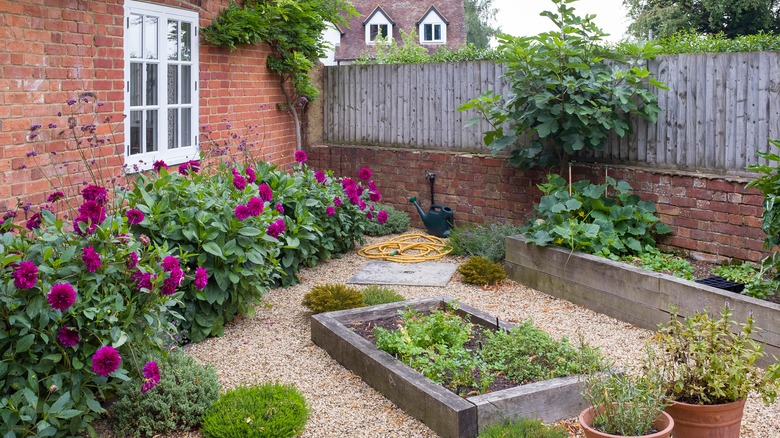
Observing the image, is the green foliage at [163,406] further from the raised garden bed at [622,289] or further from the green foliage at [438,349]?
the raised garden bed at [622,289]

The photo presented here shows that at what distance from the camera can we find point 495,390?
14.4 feet

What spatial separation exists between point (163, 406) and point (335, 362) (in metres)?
1.39

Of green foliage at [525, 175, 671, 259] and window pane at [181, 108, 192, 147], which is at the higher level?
window pane at [181, 108, 192, 147]

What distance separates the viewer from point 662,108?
7.62 meters

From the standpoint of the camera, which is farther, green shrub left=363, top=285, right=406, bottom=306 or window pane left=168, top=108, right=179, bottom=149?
window pane left=168, top=108, right=179, bottom=149

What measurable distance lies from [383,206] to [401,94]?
146 cm

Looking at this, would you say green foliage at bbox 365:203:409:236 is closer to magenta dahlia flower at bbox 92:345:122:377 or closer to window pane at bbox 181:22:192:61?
window pane at bbox 181:22:192:61

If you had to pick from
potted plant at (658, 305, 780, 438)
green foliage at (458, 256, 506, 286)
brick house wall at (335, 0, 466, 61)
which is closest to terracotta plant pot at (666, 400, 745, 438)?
potted plant at (658, 305, 780, 438)

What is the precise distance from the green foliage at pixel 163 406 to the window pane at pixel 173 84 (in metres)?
4.54

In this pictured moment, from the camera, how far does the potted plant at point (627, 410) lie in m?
3.42

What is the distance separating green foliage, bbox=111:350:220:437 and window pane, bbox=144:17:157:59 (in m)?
4.40

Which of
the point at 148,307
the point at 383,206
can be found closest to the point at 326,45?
the point at 383,206

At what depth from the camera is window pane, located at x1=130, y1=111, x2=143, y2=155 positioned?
301 inches

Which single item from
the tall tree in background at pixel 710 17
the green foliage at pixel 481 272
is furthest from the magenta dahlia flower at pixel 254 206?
the tall tree in background at pixel 710 17
